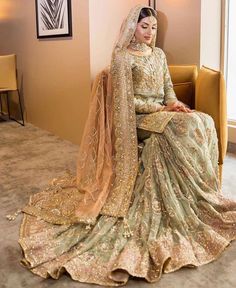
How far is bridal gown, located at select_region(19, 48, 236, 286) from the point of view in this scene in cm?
172

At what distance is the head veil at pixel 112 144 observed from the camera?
2121 millimetres

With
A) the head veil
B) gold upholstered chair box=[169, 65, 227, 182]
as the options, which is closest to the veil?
the head veil

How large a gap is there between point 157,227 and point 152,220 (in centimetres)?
5

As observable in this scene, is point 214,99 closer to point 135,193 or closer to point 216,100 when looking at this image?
point 216,100

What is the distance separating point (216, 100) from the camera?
2.42 meters

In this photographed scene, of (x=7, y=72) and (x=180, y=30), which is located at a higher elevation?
(x=180, y=30)

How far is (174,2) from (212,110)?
1422mm

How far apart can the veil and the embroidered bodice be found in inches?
3.1

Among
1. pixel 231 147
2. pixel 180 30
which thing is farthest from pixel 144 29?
pixel 231 147

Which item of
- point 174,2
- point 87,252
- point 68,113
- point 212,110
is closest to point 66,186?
point 87,252

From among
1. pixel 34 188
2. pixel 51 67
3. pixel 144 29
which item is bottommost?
pixel 34 188

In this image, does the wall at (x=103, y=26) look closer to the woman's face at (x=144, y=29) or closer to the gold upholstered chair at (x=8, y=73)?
the woman's face at (x=144, y=29)

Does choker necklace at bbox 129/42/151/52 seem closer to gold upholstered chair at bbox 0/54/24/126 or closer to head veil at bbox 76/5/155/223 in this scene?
head veil at bbox 76/5/155/223

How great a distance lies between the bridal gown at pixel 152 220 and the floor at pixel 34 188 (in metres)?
0.04
